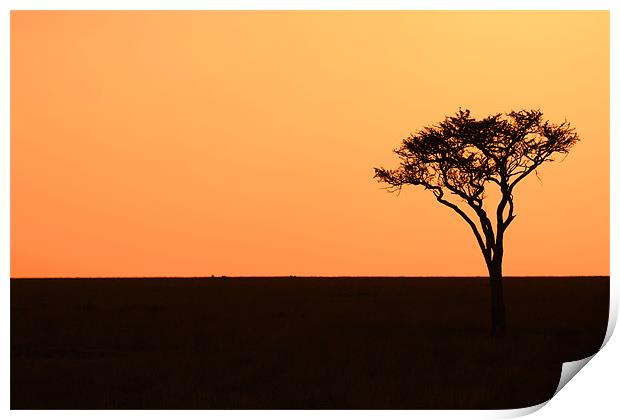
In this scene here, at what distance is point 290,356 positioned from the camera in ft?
58.3

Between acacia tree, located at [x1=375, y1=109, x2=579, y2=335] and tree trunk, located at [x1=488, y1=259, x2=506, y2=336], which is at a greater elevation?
acacia tree, located at [x1=375, y1=109, x2=579, y2=335]

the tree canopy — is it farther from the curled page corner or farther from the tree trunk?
the curled page corner

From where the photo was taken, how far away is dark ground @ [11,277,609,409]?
1322 cm

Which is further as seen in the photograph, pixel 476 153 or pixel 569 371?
pixel 476 153

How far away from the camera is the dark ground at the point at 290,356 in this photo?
13219 millimetres

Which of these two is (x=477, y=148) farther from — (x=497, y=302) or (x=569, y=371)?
(x=569, y=371)

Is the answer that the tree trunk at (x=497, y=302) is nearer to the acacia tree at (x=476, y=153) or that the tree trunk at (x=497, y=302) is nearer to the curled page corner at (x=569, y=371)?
the acacia tree at (x=476, y=153)

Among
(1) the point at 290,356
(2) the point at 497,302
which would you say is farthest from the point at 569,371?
(2) the point at 497,302

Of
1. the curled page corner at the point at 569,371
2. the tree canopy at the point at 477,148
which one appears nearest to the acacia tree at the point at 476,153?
the tree canopy at the point at 477,148

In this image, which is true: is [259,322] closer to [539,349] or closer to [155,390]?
[539,349]

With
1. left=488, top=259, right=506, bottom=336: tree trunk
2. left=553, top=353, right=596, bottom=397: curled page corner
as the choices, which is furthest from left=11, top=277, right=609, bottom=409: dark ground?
left=553, top=353, right=596, bottom=397: curled page corner

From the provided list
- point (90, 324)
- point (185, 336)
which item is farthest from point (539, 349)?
point (90, 324)

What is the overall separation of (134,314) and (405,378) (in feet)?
53.2

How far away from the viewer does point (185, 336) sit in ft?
71.9
